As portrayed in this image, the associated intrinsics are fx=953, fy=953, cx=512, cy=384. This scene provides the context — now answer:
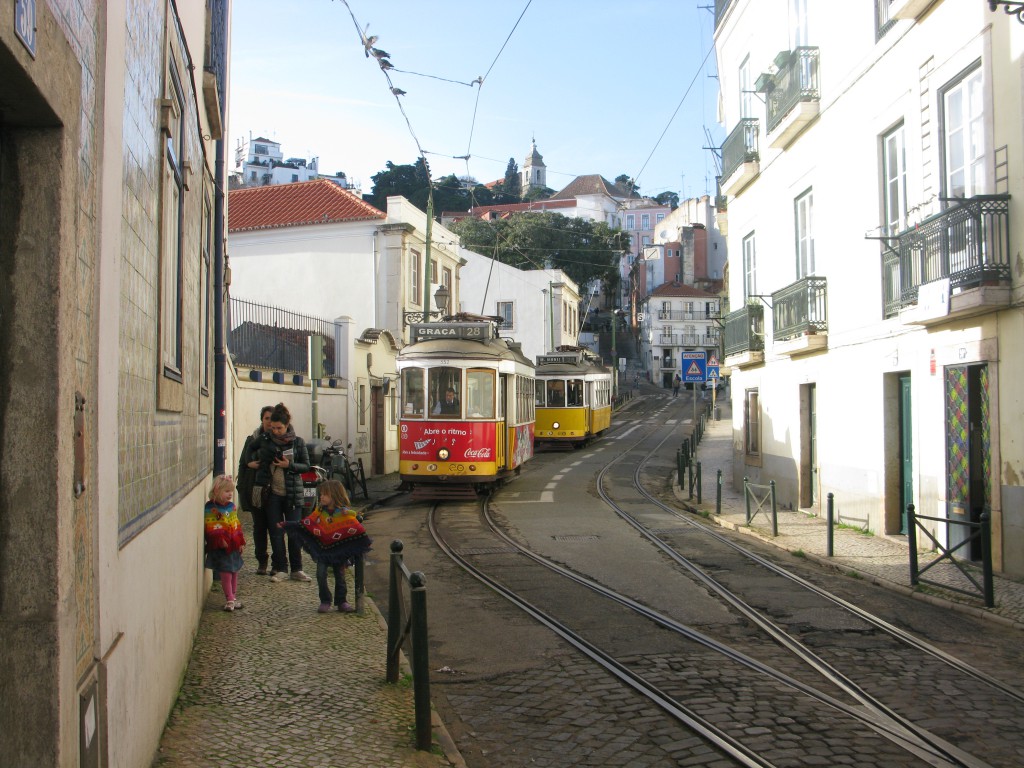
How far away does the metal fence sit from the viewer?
19406mm

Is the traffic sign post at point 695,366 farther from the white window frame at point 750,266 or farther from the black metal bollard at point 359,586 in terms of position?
the black metal bollard at point 359,586

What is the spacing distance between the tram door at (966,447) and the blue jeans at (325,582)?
284 inches

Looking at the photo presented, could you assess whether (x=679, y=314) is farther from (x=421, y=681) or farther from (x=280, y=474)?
(x=421, y=681)

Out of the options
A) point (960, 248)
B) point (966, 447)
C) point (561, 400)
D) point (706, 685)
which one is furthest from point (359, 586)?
point (561, 400)

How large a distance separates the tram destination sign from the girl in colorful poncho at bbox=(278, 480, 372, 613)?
1100 centimetres

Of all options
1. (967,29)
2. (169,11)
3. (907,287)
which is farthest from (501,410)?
(169,11)

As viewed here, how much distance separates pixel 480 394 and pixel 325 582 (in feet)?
33.3

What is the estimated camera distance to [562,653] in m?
7.48

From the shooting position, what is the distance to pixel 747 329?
2050 cm

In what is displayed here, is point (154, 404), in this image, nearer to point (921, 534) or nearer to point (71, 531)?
point (71, 531)

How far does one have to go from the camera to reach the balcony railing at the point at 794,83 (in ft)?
54.1

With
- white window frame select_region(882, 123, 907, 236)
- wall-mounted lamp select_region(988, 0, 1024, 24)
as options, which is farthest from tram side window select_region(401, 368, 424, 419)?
wall-mounted lamp select_region(988, 0, 1024, 24)

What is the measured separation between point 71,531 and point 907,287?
39.1ft

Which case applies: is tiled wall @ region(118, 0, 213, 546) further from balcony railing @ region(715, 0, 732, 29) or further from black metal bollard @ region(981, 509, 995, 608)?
balcony railing @ region(715, 0, 732, 29)
